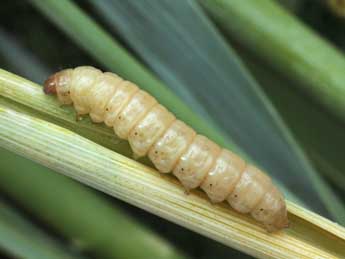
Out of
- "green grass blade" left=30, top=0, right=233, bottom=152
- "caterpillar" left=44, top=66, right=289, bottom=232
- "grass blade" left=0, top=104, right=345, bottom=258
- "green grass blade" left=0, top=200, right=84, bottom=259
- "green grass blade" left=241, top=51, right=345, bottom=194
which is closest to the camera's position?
"grass blade" left=0, top=104, right=345, bottom=258

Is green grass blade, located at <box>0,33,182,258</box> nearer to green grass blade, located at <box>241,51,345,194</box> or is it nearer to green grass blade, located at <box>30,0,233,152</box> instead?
green grass blade, located at <box>30,0,233,152</box>

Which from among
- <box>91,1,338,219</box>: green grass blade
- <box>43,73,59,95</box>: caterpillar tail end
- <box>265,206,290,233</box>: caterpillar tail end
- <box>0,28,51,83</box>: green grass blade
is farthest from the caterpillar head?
<box>0,28,51,83</box>: green grass blade

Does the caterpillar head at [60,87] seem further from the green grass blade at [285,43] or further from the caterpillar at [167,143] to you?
the green grass blade at [285,43]

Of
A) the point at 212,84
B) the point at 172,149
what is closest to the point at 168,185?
the point at 172,149

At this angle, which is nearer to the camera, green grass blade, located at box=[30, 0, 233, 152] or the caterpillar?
the caterpillar

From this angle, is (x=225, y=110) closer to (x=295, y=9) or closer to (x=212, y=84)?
(x=212, y=84)

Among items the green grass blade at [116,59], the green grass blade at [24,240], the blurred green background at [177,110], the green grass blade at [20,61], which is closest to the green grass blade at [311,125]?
the blurred green background at [177,110]

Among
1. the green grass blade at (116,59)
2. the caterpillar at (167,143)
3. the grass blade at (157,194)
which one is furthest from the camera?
the green grass blade at (116,59)
